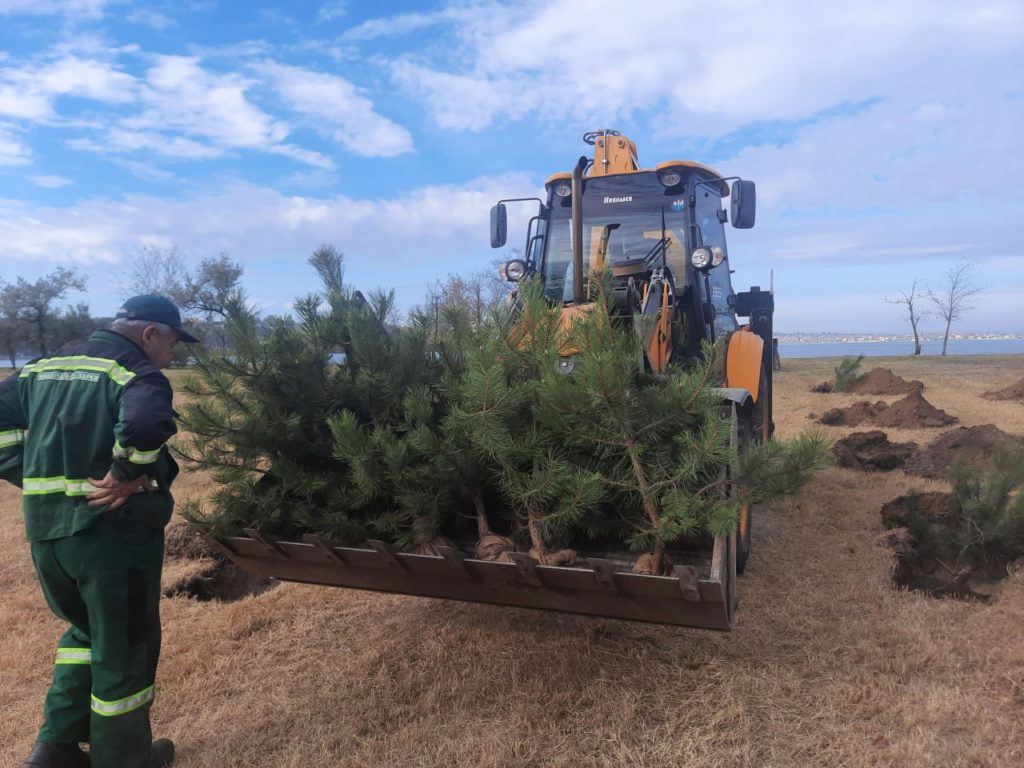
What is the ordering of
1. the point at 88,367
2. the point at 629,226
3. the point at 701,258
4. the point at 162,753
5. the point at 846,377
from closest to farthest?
the point at 88,367, the point at 162,753, the point at 701,258, the point at 629,226, the point at 846,377

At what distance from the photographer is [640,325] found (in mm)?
2967

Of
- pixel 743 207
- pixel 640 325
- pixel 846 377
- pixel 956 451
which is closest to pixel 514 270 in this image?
pixel 743 207

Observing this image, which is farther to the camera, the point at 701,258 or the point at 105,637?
the point at 701,258

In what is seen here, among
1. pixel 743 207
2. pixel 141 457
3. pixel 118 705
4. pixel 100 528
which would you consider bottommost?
pixel 118 705

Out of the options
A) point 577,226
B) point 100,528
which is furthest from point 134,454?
point 577,226

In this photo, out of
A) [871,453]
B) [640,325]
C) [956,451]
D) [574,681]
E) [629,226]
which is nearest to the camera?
[640,325]

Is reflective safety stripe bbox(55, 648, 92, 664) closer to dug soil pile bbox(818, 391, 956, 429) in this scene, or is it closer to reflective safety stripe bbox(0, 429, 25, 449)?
reflective safety stripe bbox(0, 429, 25, 449)

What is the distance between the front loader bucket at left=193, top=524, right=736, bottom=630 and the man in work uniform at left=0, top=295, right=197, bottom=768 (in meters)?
0.55

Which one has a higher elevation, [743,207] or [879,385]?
[743,207]

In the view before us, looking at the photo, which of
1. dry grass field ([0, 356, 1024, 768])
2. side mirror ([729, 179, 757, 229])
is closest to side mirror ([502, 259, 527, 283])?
side mirror ([729, 179, 757, 229])

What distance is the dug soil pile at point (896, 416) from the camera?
10.6m

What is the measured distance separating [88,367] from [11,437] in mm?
561

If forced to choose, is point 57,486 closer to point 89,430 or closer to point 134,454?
point 89,430

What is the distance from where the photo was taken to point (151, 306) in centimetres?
288
